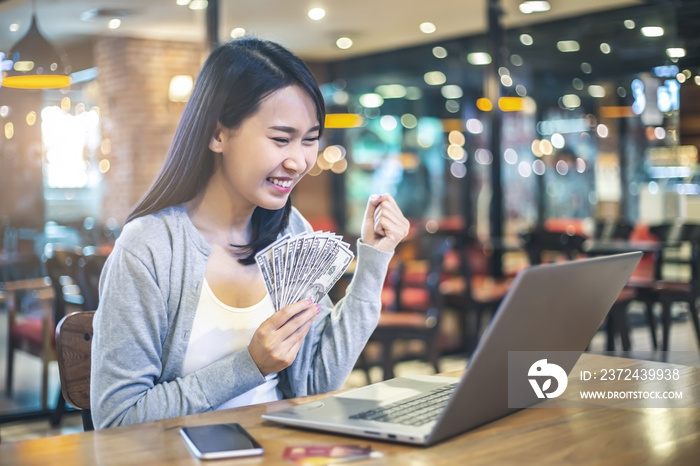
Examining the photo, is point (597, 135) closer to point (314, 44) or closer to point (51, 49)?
point (314, 44)

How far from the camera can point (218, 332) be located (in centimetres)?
154

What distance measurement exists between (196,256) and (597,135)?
655 centimetres

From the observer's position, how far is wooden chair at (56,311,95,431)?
5.03 ft

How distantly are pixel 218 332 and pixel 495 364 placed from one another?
65cm

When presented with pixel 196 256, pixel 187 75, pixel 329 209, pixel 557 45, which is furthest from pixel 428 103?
pixel 196 256

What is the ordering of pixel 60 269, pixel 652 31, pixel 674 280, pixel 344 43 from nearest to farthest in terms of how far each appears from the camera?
pixel 60 269, pixel 674 280, pixel 652 31, pixel 344 43

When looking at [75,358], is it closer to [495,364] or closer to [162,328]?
[162,328]

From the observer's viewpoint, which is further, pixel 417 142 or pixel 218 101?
pixel 417 142

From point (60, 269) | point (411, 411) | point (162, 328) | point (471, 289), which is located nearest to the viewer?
point (411, 411)

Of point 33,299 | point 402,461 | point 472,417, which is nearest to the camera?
point 402,461

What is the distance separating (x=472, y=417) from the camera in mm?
1105

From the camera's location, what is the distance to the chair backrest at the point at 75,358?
60.3 inches

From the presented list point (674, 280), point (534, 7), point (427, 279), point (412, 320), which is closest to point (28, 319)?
point (412, 320)

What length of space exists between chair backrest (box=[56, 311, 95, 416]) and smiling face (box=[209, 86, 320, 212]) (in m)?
0.41
